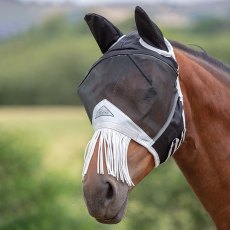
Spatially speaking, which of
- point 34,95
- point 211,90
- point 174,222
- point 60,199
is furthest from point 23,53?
point 211,90

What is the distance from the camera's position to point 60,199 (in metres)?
7.19

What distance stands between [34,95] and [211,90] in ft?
95.3

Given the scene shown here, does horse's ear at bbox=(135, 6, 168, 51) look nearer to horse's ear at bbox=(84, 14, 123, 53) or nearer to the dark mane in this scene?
horse's ear at bbox=(84, 14, 123, 53)

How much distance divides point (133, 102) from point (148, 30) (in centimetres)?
34

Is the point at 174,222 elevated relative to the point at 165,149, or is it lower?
lower

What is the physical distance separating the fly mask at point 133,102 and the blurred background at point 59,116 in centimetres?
38

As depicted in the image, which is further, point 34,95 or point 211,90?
point 34,95

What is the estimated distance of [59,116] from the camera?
30219 millimetres

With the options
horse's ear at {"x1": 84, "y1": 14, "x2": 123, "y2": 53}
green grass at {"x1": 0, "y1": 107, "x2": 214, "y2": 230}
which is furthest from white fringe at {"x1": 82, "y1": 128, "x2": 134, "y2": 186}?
horse's ear at {"x1": 84, "y1": 14, "x2": 123, "y2": 53}

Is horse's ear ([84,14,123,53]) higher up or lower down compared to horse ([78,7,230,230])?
higher up

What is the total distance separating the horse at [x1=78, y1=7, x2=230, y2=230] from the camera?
9.82ft

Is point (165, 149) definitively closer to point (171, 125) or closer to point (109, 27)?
point (171, 125)

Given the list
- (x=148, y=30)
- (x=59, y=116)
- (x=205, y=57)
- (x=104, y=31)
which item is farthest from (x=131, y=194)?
(x=59, y=116)

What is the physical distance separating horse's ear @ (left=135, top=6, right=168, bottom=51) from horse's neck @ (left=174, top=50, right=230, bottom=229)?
0.18m
